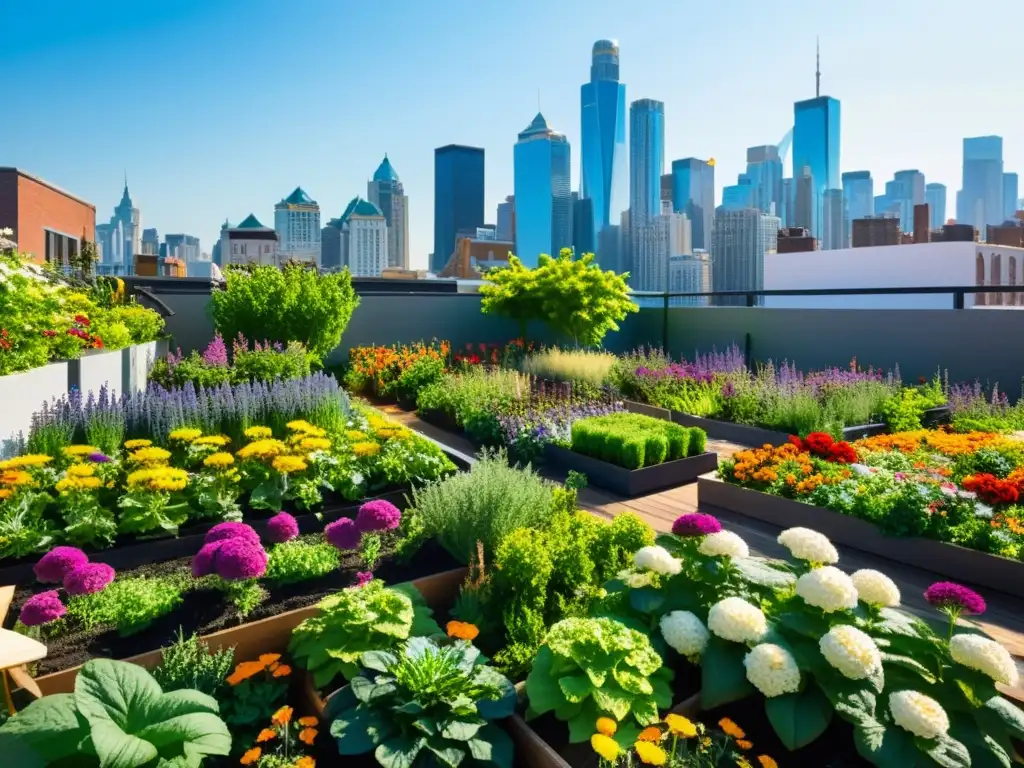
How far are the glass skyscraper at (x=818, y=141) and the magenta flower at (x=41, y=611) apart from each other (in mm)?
88826

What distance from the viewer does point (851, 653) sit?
6.42 ft

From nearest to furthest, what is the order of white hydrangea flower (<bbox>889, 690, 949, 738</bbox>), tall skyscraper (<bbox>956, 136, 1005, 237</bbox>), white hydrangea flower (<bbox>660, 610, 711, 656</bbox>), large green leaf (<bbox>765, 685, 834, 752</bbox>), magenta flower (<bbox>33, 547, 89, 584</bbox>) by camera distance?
white hydrangea flower (<bbox>889, 690, 949, 738</bbox>) → large green leaf (<bbox>765, 685, 834, 752</bbox>) → white hydrangea flower (<bbox>660, 610, 711, 656</bbox>) → magenta flower (<bbox>33, 547, 89, 584</bbox>) → tall skyscraper (<bbox>956, 136, 1005, 237</bbox>)

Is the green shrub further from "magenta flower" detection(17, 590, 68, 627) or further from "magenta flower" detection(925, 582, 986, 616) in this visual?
"magenta flower" detection(925, 582, 986, 616)

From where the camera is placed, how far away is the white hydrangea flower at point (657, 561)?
249cm

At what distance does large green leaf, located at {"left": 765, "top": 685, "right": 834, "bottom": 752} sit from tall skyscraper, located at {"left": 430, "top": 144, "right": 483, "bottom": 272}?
110 metres

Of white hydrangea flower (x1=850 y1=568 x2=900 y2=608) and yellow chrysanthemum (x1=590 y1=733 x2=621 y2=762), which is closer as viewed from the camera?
yellow chrysanthemum (x1=590 y1=733 x2=621 y2=762)

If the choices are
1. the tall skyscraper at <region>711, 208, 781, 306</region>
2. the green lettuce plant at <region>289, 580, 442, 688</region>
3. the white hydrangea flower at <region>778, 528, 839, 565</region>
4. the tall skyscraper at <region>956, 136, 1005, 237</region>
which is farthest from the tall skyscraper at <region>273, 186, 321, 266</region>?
the tall skyscraper at <region>956, 136, 1005, 237</region>

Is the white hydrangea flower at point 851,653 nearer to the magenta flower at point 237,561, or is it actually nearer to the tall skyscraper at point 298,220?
the magenta flower at point 237,561

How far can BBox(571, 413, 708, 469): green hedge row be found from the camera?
536 centimetres

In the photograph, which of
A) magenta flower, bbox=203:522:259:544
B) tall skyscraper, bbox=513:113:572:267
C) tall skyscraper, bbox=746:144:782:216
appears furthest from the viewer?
tall skyscraper, bbox=746:144:782:216

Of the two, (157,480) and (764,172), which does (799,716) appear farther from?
(764,172)

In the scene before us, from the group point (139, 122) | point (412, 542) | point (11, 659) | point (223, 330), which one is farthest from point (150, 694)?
point (139, 122)

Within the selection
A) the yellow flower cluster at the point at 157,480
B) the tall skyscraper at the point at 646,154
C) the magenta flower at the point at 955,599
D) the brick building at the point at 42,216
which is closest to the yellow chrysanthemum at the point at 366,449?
the yellow flower cluster at the point at 157,480

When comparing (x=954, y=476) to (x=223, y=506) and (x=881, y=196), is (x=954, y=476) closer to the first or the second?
(x=223, y=506)
